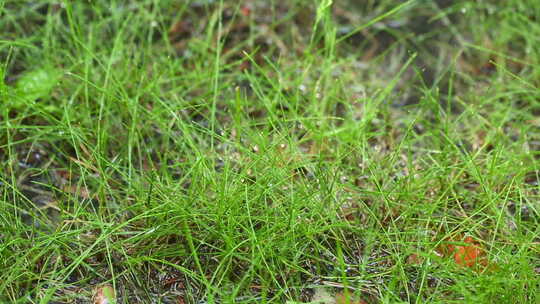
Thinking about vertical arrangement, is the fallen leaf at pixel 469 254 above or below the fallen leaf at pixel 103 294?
above

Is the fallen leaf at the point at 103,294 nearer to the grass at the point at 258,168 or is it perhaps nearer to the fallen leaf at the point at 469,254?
the grass at the point at 258,168

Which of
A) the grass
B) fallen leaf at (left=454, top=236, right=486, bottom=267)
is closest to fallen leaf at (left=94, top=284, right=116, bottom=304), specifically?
the grass

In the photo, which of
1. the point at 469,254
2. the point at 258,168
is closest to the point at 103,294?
the point at 258,168

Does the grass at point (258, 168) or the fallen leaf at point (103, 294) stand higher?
the grass at point (258, 168)

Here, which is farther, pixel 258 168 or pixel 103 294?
pixel 258 168

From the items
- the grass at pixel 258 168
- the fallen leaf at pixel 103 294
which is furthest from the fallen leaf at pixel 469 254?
the fallen leaf at pixel 103 294

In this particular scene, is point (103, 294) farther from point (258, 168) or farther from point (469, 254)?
point (469, 254)

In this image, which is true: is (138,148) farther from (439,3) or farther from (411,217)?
(439,3)

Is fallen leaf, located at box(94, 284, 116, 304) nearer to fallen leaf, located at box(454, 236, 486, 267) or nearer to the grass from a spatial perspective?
the grass

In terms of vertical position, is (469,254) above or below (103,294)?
above
